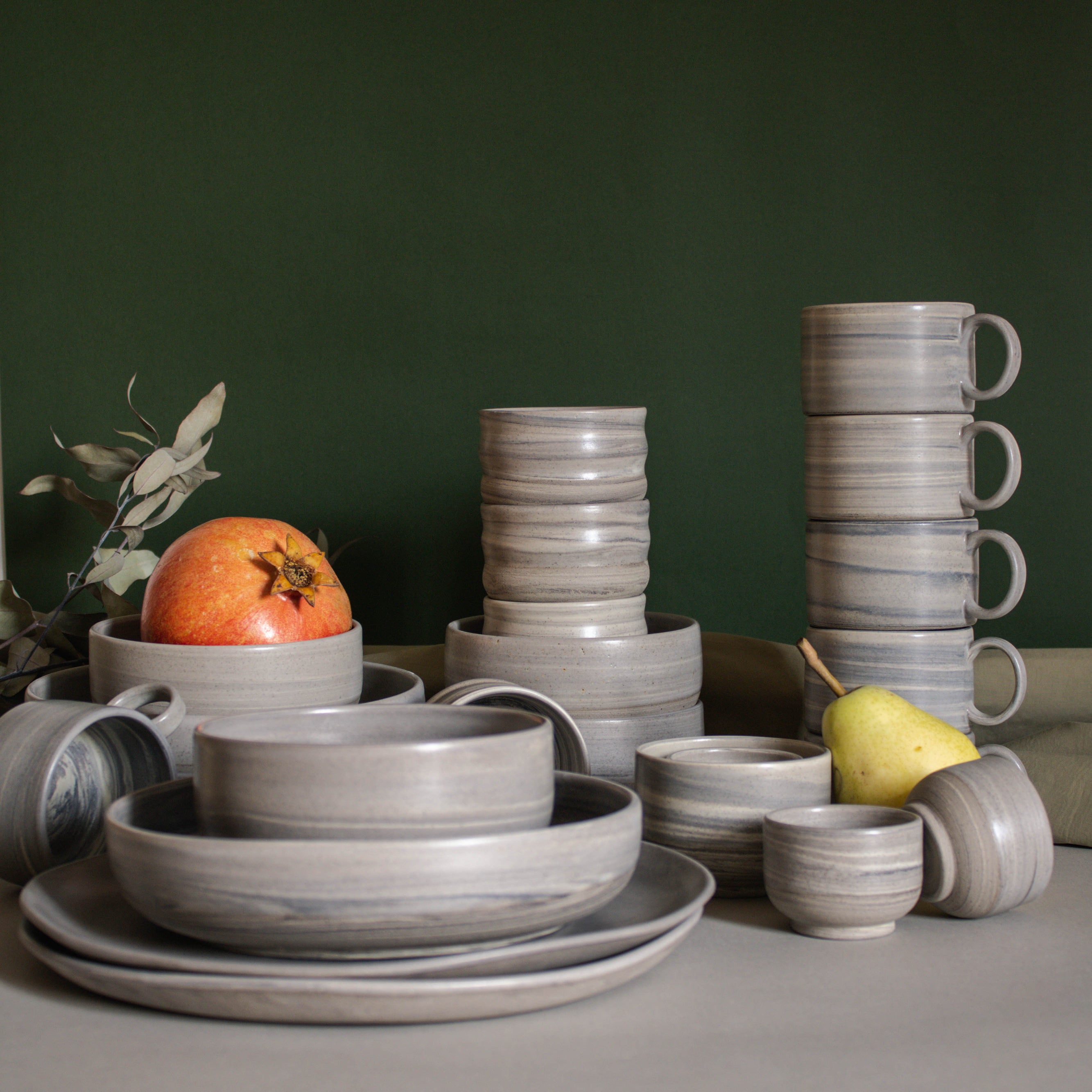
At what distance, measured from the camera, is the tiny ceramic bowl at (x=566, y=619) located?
99 cm

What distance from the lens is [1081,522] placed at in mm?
1439

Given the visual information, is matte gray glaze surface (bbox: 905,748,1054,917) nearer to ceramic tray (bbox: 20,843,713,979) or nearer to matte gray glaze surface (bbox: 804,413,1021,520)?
ceramic tray (bbox: 20,843,713,979)

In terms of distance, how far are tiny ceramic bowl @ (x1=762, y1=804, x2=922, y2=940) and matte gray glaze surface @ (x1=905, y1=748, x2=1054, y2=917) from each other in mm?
22

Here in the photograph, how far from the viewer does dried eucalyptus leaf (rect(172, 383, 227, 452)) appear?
1074 mm

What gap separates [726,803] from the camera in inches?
28.8

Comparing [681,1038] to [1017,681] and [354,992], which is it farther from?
[1017,681]

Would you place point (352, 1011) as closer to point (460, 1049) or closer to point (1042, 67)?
point (460, 1049)

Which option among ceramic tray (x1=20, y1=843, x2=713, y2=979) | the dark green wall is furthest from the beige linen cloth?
ceramic tray (x1=20, y1=843, x2=713, y2=979)

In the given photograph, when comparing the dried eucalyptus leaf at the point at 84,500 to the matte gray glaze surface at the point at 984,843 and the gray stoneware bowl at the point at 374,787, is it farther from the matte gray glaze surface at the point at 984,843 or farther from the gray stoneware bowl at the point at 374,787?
the matte gray glaze surface at the point at 984,843

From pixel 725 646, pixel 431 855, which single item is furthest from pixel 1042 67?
pixel 431 855

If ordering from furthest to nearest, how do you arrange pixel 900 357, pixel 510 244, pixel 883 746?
pixel 510 244, pixel 900 357, pixel 883 746

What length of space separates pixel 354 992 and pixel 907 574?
590mm

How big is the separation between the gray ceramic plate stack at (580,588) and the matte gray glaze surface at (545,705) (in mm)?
79

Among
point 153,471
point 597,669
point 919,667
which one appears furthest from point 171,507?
point 919,667
